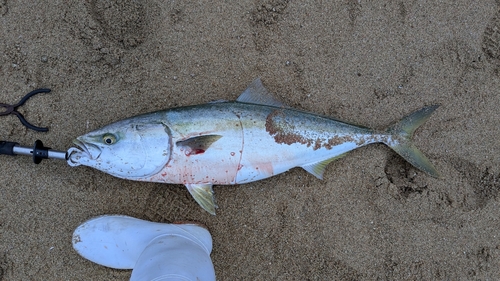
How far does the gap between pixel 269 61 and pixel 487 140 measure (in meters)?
2.05

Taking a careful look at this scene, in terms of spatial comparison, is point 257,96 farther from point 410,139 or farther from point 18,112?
point 18,112

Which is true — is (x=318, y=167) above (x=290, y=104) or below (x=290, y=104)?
below

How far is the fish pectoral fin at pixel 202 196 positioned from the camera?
276 centimetres

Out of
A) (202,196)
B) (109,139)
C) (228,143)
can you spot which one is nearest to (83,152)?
(109,139)

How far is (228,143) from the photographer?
2654 millimetres

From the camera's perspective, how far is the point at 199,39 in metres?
3.07

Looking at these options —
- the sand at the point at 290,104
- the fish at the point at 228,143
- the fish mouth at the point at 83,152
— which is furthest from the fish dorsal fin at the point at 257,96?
the fish mouth at the point at 83,152

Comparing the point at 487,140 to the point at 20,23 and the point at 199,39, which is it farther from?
the point at 20,23

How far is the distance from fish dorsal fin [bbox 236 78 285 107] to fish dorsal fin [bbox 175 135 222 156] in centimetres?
47

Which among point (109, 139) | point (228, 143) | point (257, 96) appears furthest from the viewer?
point (257, 96)

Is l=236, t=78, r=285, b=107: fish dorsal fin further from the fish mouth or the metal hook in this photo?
the metal hook

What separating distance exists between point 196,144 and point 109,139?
0.63 meters

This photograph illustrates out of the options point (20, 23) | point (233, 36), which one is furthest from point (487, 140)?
point (20, 23)

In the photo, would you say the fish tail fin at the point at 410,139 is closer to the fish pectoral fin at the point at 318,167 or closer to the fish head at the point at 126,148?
the fish pectoral fin at the point at 318,167
